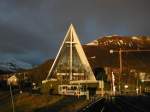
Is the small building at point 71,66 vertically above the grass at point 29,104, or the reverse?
the small building at point 71,66

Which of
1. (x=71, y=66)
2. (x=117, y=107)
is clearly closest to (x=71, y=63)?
(x=71, y=66)

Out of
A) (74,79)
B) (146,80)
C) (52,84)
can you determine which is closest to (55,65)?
(74,79)

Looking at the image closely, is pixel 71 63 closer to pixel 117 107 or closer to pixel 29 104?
pixel 29 104

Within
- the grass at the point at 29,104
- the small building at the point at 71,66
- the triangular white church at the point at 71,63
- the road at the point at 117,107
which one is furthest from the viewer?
the triangular white church at the point at 71,63

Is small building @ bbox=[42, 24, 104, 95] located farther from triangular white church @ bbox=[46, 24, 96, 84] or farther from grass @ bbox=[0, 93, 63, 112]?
grass @ bbox=[0, 93, 63, 112]

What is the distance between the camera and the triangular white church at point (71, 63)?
144238 mm

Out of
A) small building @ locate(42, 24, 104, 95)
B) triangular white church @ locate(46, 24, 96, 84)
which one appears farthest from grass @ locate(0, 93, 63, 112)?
triangular white church @ locate(46, 24, 96, 84)

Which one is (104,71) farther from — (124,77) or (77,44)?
(77,44)

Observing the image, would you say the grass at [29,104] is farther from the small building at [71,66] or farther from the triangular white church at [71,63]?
the triangular white church at [71,63]

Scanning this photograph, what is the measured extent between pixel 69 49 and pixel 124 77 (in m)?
38.7

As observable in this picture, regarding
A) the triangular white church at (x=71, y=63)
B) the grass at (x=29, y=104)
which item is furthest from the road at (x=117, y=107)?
the triangular white church at (x=71, y=63)

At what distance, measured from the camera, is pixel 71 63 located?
149 metres

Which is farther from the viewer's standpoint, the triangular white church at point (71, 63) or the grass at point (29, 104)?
the triangular white church at point (71, 63)

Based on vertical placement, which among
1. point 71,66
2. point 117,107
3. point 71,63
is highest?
point 71,63
